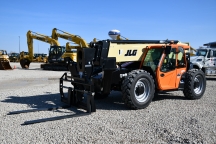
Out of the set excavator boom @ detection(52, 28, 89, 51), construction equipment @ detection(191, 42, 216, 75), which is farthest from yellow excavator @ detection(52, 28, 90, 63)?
construction equipment @ detection(191, 42, 216, 75)

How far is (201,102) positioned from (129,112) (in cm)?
294

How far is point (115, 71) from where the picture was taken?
22.5 feet

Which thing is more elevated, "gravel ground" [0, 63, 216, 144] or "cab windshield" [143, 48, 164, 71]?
"cab windshield" [143, 48, 164, 71]

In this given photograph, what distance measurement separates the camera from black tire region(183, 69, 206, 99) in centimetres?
829

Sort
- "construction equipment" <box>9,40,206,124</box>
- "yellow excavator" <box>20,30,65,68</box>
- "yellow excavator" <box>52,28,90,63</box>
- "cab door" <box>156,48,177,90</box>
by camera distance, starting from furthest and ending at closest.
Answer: "yellow excavator" <box>20,30,65,68</box>
"yellow excavator" <box>52,28,90,63</box>
"cab door" <box>156,48,177,90</box>
"construction equipment" <box>9,40,206,124</box>

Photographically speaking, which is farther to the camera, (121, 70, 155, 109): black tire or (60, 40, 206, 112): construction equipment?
(60, 40, 206, 112): construction equipment

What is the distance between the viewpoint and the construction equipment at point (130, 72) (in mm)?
6758

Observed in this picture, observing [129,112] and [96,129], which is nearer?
[96,129]

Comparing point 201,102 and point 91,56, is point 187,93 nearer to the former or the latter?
point 201,102

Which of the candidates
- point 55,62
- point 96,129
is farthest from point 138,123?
point 55,62

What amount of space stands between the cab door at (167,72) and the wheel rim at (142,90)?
64 cm

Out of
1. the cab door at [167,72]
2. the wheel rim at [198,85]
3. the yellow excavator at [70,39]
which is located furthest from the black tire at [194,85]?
the yellow excavator at [70,39]

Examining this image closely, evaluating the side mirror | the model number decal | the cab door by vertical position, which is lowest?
the cab door

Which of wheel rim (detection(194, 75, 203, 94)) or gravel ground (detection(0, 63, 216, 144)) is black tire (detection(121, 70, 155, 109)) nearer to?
gravel ground (detection(0, 63, 216, 144))
